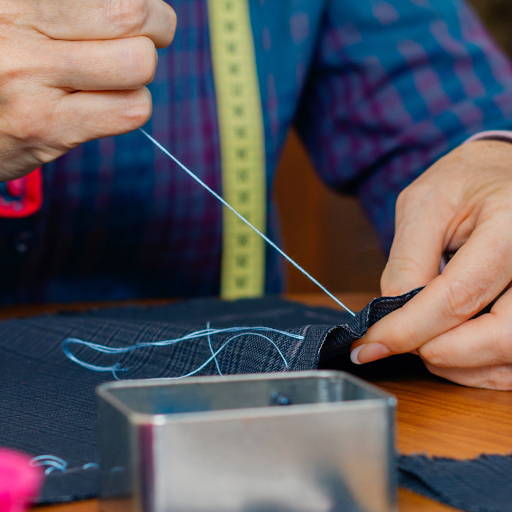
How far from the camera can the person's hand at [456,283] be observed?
640 millimetres

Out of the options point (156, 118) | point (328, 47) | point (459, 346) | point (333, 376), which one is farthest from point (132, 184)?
point (333, 376)

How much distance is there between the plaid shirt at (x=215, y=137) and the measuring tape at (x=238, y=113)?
0.02 meters

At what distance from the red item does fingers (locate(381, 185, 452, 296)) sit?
53cm

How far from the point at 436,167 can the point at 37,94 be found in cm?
41

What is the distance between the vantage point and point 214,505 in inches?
13.4

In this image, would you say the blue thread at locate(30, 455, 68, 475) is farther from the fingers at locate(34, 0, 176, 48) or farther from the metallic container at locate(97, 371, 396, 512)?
the fingers at locate(34, 0, 176, 48)

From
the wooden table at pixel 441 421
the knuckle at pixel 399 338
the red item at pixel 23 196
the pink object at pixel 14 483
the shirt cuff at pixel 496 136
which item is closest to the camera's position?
the pink object at pixel 14 483

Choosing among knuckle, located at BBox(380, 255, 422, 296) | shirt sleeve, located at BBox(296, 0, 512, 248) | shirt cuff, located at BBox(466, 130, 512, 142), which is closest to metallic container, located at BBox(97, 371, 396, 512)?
knuckle, located at BBox(380, 255, 422, 296)

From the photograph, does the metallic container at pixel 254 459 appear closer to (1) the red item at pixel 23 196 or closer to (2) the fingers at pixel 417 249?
(2) the fingers at pixel 417 249

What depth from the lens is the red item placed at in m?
1.08

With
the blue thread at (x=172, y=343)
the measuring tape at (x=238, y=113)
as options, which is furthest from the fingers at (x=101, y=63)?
the measuring tape at (x=238, y=113)

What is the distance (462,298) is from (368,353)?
91mm

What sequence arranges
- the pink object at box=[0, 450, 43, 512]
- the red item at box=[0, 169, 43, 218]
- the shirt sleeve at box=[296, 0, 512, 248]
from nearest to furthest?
the pink object at box=[0, 450, 43, 512] → the red item at box=[0, 169, 43, 218] → the shirt sleeve at box=[296, 0, 512, 248]

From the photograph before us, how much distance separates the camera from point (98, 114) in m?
0.72
